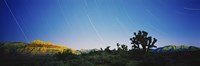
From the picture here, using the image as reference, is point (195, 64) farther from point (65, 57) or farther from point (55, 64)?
point (65, 57)

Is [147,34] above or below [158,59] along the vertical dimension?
above

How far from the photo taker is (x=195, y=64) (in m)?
15.6

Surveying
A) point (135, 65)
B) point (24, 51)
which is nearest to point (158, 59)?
point (135, 65)

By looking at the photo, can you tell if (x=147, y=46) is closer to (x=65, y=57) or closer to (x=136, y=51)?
(x=136, y=51)

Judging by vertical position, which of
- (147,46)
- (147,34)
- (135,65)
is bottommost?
(135,65)

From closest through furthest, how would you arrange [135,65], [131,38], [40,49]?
[135,65]
[131,38]
[40,49]

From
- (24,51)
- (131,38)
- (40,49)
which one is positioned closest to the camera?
(131,38)

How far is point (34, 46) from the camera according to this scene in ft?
338

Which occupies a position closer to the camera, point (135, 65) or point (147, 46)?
point (135, 65)

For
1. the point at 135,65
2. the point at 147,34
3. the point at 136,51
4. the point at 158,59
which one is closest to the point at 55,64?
the point at 135,65

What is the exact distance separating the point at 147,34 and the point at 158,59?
51.4 feet

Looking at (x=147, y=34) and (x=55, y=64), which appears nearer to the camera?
(x=55, y=64)

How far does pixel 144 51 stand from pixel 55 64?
57.6 ft

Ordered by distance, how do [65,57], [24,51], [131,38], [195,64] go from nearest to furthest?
1. [195,64]
2. [65,57]
3. [131,38]
4. [24,51]
